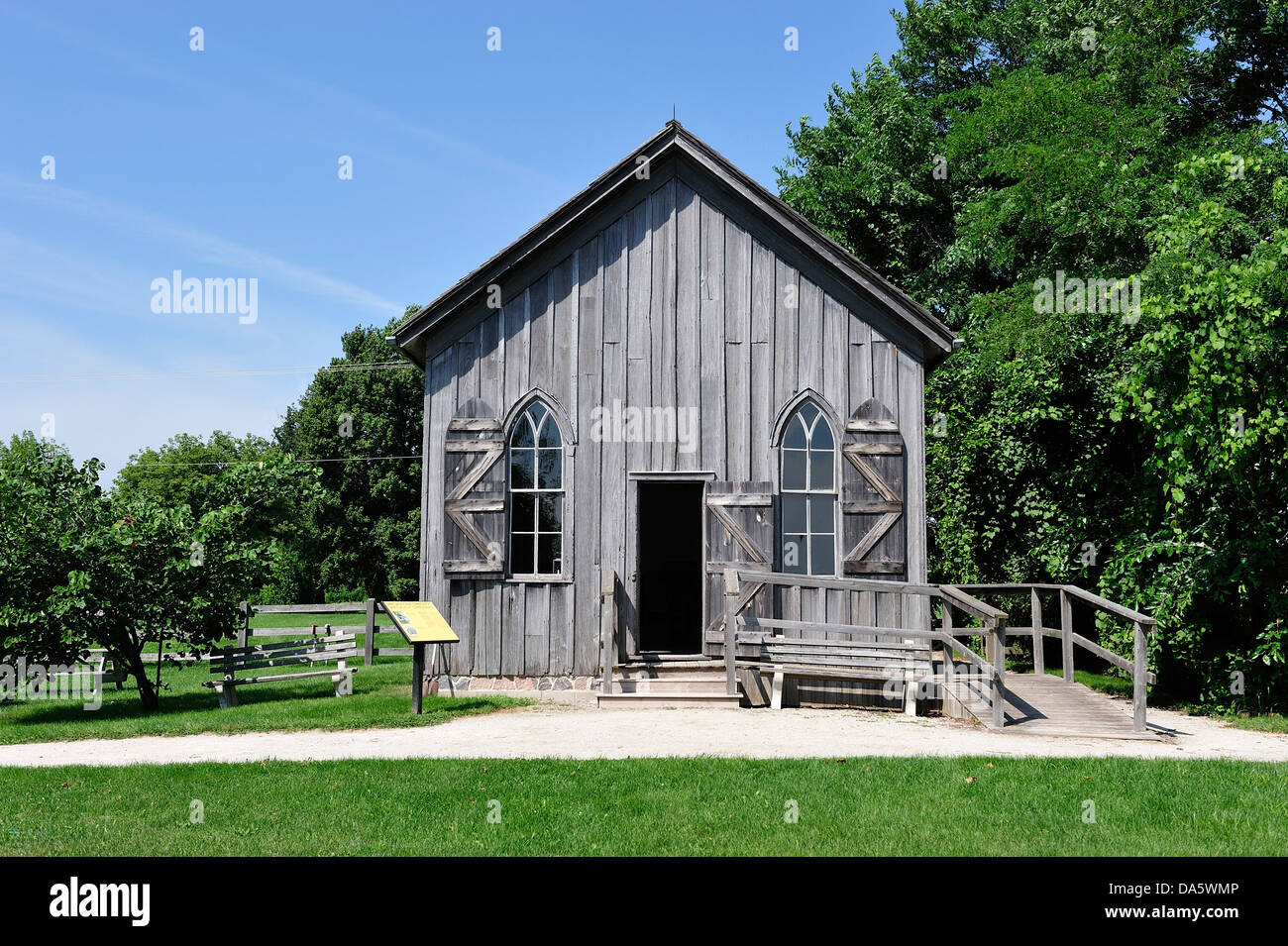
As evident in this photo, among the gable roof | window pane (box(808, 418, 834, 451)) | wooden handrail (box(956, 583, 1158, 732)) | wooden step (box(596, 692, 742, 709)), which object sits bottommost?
wooden step (box(596, 692, 742, 709))

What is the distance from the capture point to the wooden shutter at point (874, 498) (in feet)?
43.7

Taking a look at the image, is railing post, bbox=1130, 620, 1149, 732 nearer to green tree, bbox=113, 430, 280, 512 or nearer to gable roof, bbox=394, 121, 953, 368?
gable roof, bbox=394, 121, 953, 368

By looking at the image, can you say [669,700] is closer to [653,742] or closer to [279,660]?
[653,742]

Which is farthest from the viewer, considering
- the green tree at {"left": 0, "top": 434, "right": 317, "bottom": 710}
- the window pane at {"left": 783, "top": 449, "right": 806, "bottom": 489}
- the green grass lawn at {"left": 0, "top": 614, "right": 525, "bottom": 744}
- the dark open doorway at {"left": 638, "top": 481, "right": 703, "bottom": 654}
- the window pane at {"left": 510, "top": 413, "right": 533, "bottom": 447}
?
the dark open doorway at {"left": 638, "top": 481, "right": 703, "bottom": 654}

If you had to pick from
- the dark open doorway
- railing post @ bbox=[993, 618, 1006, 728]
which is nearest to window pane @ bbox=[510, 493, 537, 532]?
the dark open doorway

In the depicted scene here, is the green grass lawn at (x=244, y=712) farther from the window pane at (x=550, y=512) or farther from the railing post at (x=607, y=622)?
the window pane at (x=550, y=512)

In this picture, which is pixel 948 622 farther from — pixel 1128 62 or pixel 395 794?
pixel 1128 62

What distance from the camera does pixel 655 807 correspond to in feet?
23.3

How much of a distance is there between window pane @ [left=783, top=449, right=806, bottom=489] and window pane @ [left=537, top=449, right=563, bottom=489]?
9.97 ft

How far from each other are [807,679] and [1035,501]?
605cm

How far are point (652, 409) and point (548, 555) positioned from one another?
7.93 feet

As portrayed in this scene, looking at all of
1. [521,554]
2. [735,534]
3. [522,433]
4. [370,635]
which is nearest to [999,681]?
[735,534]

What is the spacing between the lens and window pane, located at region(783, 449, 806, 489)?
13.6 meters

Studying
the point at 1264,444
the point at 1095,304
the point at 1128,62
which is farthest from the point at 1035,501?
the point at 1128,62
